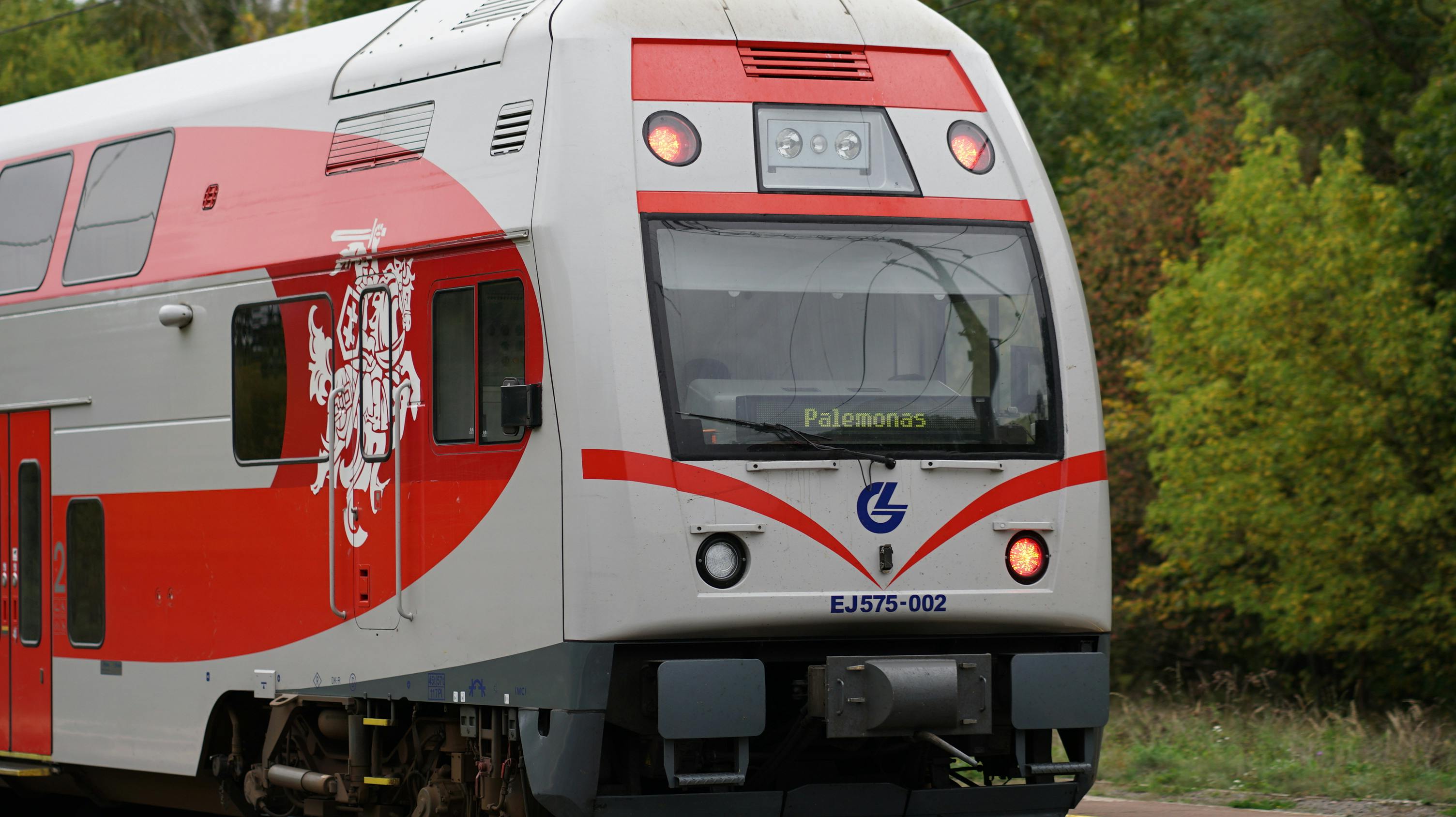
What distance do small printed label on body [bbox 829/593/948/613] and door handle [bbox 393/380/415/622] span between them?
6.01 feet

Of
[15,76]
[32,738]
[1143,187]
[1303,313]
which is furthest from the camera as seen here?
[15,76]

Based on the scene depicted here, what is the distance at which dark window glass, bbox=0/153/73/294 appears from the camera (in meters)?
10.7

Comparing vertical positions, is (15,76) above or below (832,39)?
above

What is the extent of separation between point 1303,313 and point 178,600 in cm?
2146

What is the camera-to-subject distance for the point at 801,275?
7965 mm

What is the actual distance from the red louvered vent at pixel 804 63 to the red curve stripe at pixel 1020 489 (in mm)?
1857

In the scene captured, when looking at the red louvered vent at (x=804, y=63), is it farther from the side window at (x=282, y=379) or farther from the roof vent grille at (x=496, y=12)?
the side window at (x=282, y=379)

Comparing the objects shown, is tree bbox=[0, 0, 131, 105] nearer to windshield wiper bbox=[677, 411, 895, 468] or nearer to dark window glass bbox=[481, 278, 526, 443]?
dark window glass bbox=[481, 278, 526, 443]

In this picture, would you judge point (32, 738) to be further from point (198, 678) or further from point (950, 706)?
point (950, 706)

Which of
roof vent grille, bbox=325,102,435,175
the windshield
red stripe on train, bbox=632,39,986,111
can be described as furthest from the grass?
roof vent grille, bbox=325,102,435,175

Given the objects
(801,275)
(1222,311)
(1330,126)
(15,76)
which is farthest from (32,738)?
(15,76)

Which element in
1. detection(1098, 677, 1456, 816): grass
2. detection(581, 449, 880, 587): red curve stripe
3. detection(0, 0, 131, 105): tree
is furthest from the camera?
detection(0, 0, 131, 105): tree

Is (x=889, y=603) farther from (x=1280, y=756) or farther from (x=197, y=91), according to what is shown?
(x=1280, y=756)

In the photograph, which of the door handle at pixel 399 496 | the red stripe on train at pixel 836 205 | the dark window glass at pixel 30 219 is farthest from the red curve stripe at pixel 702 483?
the dark window glass at pixel 30 219
